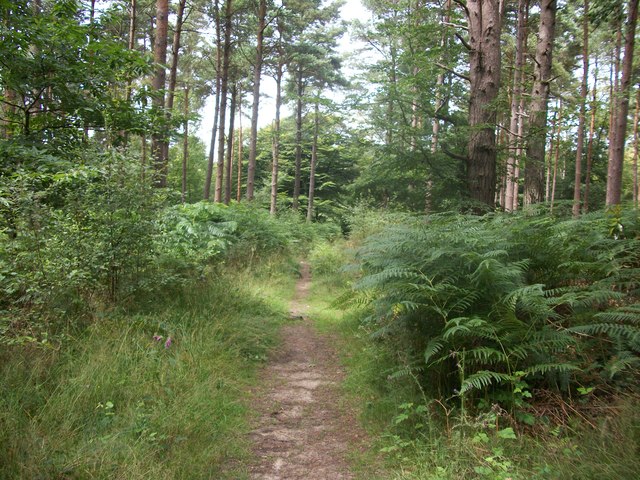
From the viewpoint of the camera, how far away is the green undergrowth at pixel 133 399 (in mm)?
2346

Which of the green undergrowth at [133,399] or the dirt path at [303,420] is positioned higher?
the green undergrowth at [133,399]

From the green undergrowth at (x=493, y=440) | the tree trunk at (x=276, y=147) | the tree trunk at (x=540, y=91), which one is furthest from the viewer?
the tree trunk at (x=276, y=147)

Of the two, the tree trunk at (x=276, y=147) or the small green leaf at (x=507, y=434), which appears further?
the tree trunk at (x=276, y=147)

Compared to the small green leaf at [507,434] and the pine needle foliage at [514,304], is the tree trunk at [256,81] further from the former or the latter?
the small green leaf at [507,434]

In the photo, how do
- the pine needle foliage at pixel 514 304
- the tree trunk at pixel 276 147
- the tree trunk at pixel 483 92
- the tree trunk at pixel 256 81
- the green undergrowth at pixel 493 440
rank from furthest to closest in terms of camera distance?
1. the tree trunk at pixel 276 147
2. the tree trunk at pixel 256 81
3. the tree trunk at pixel 483 92
4. the pine needle foliage at pixel 514 304
5. the green undergrowth at pixel 493 440

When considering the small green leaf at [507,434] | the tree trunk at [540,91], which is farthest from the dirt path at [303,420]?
the tree trunk at [540,91]

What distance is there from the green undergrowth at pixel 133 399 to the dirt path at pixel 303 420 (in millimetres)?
211

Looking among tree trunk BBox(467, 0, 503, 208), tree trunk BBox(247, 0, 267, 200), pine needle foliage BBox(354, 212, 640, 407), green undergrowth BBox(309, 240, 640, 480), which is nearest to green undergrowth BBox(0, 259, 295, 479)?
green undergrowth BBox(309, 240, 640, 480)

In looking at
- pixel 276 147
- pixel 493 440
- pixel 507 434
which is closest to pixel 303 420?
pixel 493 440

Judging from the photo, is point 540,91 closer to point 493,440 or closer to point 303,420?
point 493,440

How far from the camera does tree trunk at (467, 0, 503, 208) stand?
6293 millimetres

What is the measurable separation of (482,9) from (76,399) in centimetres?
755

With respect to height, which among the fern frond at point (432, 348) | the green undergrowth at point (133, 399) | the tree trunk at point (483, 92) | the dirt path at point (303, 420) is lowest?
the dirt path at point (303, 420)

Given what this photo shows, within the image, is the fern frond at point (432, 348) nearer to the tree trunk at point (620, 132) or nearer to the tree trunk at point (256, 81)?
the tree trunk at point (620, 132)
